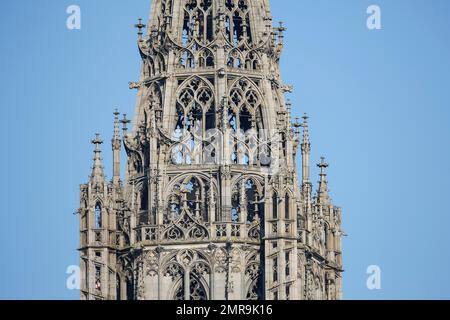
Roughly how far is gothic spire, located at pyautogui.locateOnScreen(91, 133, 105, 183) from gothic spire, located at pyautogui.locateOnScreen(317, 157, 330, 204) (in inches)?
457

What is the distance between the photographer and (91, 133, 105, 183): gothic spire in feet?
617

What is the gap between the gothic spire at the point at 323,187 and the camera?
7623 inches

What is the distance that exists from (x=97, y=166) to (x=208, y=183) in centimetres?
540

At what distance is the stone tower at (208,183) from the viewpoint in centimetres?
18575

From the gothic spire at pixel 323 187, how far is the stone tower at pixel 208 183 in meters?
0.59

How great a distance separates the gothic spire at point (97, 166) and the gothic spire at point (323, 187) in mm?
11603

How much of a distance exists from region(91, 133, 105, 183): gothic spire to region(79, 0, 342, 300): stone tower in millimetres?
48

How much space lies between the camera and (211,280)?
609 ft
